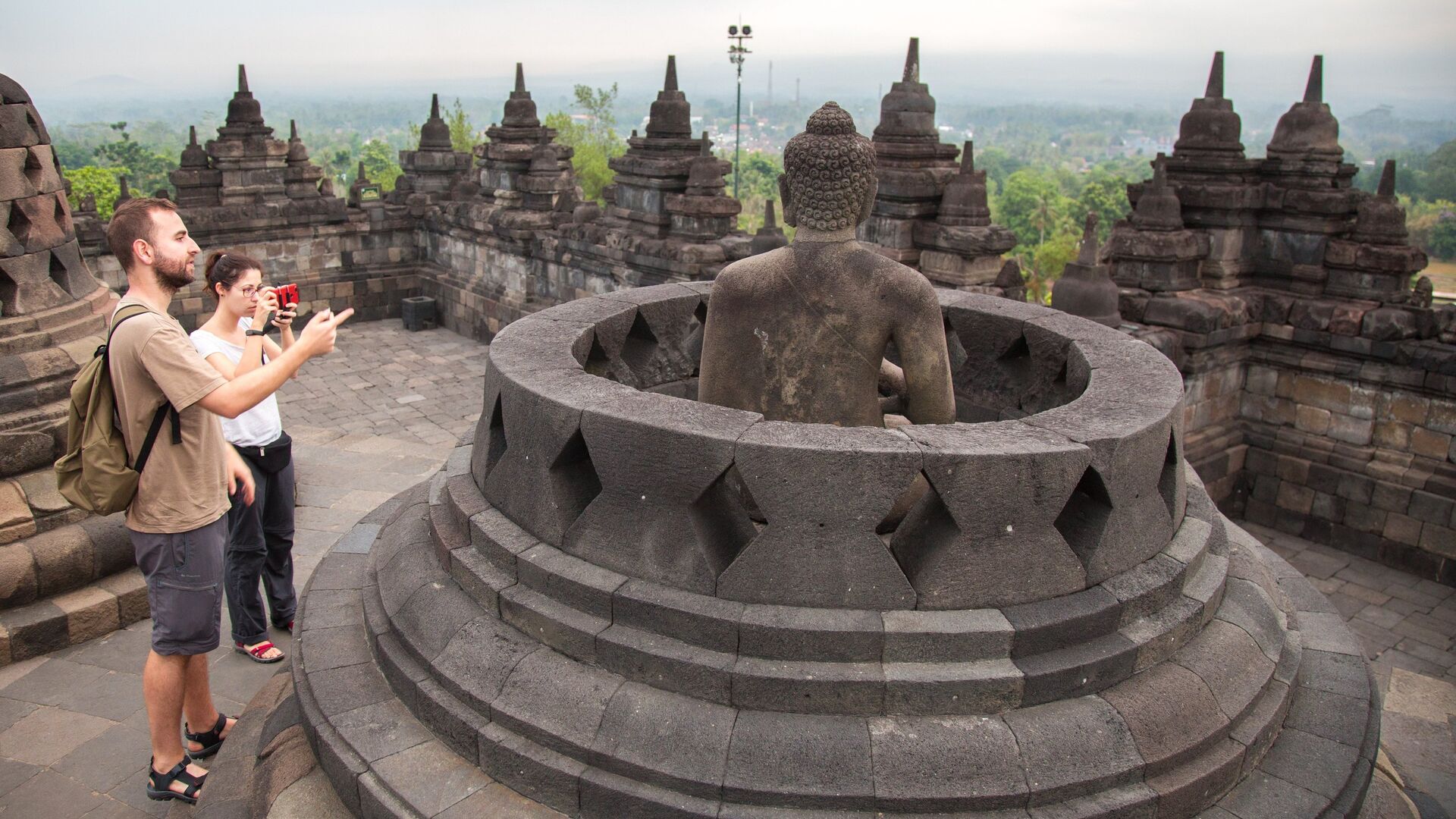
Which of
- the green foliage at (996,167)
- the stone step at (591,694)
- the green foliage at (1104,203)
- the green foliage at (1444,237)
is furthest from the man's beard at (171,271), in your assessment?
the green foliage at (996,167)

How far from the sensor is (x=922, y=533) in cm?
328

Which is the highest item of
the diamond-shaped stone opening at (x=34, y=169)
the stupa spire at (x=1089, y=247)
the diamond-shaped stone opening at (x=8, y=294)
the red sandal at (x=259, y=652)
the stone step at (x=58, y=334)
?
the diamond-shaped stone opening at (x=34, y=169)

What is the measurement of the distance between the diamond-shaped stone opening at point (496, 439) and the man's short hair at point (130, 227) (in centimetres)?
136

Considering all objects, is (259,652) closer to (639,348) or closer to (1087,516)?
(639,348)

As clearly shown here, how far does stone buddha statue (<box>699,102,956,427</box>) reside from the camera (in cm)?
365

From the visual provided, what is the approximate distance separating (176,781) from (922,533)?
3040 millimetres

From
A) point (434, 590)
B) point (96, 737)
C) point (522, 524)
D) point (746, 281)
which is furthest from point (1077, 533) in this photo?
point (96, 737)

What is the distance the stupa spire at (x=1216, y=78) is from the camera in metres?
9.11

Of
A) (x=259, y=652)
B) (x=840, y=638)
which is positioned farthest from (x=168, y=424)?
(x=840, y=638)

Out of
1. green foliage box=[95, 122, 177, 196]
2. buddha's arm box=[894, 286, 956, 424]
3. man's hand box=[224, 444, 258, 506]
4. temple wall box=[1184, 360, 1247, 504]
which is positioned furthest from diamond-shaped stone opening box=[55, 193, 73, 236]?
green foliage box=[95, 122, 177, 196]

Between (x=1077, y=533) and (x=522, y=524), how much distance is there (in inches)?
78.3

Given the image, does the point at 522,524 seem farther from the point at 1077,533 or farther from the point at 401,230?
the point at 401,230

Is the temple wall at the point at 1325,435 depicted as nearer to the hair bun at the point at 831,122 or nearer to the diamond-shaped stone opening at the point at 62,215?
the diamond-shaped stone opening at the point at 62,215

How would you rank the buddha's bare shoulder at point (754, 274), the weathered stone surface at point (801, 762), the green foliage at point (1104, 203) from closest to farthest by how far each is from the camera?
the weathered stone surface at point (801, 762)
the buddha's bare shoulder at point (754, 274)
the green foliage at point (1104, 203)
